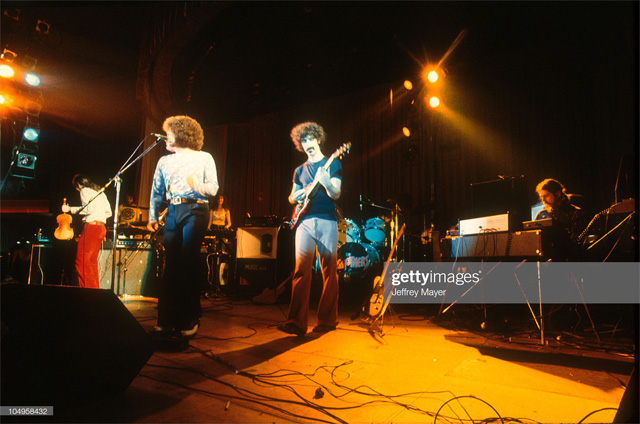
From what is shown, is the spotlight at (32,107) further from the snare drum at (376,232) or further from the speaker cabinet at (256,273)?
the snare drum at (376,232)

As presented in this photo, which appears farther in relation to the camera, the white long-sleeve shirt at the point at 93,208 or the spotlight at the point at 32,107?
→ the spotlight at the point at 32,107

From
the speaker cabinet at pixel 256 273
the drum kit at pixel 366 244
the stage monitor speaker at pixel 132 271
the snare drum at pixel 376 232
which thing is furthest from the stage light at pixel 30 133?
the snare drum at pixel 376 232

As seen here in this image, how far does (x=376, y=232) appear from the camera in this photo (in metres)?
6.76

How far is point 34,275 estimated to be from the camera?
6652mm

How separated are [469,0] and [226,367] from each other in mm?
6346

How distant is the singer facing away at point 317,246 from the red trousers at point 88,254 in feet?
10.7

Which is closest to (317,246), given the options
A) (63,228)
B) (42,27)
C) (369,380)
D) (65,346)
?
(369,380)

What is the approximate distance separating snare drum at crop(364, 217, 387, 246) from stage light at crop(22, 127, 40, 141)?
8598 millimetres

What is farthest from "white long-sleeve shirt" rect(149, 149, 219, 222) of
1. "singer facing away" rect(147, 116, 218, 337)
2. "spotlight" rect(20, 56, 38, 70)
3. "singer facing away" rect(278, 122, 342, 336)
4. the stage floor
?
"spotlight" rect(20, 56, 38, 70)

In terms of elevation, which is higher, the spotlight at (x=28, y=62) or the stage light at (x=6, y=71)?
the spotlight at (x=28, y=62)

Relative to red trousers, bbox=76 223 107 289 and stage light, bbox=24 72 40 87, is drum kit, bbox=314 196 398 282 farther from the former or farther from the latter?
stage light, bbox=24 72 40 87

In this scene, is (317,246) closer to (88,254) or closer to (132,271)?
(88,254)

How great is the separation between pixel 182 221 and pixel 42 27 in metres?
7.07

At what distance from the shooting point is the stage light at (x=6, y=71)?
695 centimetres
